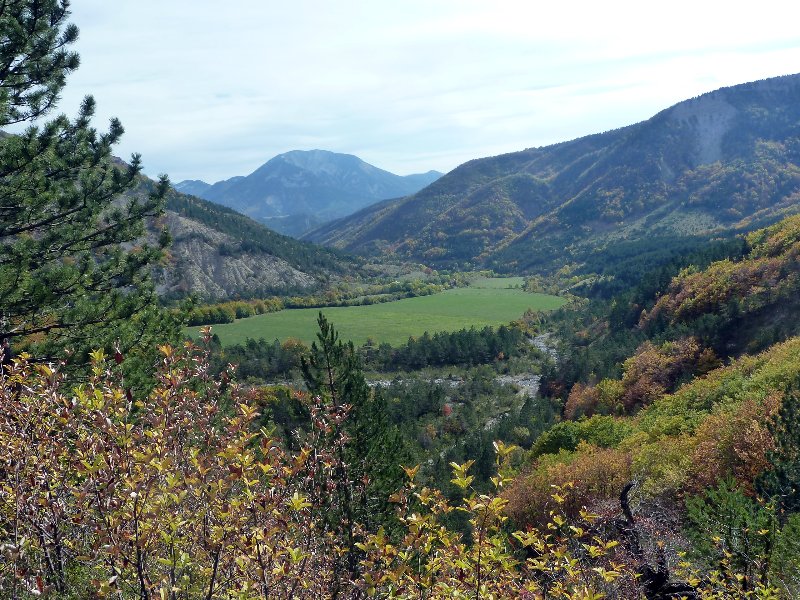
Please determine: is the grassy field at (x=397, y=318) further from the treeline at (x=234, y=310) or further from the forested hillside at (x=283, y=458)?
the forested hillside at (x=283, y=458)

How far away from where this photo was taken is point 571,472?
2870 centimetres

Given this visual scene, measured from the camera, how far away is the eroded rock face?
557ft

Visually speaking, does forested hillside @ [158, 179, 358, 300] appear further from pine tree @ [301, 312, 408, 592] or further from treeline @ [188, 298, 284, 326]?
pine tree @ [301, 312, 408, 592]

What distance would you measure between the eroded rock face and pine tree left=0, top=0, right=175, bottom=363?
155 meters

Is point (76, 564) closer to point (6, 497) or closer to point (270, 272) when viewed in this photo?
point (6, 497)

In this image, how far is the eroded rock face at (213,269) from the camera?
16975cm

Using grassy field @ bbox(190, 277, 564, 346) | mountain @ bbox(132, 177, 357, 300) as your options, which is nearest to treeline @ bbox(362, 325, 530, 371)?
grassy field @ bbox(190, 277, 564, 346)

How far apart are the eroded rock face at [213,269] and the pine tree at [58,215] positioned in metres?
155

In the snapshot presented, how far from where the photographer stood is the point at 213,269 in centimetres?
18200

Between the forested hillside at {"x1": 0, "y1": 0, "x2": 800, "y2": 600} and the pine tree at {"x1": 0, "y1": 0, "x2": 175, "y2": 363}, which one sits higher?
the pine tree at {"x1": 0, "y1": 0, "x2": 175, "y2": 363}

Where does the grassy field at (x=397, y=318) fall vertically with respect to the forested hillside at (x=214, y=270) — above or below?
below


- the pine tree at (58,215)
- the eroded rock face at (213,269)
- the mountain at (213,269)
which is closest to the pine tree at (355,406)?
the pine tree at (58,215)

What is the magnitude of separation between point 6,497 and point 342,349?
16542 millimetres

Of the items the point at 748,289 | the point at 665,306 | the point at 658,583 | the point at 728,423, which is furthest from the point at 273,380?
the point at 658,583
